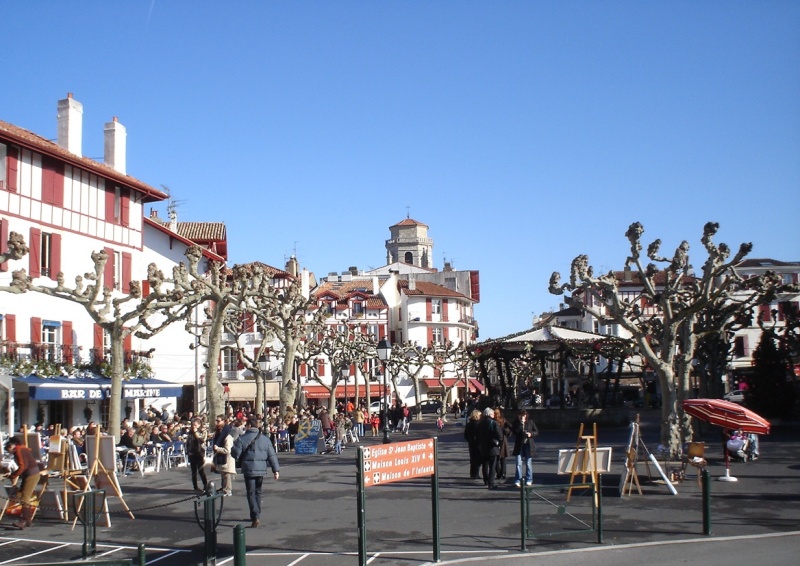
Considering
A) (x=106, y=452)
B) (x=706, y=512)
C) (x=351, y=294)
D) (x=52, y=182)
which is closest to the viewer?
(x=706, y=512)

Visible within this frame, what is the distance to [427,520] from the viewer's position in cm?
1403

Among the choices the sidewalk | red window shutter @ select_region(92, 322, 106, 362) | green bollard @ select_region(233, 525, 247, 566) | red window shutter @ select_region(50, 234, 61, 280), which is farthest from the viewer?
red window shutter @ select_region(92, 322, 106, 362)

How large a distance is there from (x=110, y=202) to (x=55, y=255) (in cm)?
445

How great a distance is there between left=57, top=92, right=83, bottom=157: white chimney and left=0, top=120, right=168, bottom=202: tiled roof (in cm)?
43

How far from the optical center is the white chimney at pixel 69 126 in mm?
36438

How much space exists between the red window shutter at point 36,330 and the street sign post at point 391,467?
82.5ft

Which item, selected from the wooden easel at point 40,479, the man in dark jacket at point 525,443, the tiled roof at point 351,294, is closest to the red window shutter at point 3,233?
the wooden easel at point 40,479

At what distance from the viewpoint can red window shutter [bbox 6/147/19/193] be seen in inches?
1215

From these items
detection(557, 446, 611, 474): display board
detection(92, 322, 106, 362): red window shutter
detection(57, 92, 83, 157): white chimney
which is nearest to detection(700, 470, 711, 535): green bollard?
detection(557, 446, 611, 474): display board

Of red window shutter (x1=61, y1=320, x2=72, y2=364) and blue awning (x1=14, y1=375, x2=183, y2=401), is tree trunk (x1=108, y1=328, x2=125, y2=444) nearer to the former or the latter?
blue awning (x1=14, y1=375, x2=183, y2=401)

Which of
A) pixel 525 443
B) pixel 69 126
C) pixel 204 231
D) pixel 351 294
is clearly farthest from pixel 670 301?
pixel 351 294

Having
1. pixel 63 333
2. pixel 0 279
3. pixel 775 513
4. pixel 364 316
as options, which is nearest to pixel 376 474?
pixel 775 513

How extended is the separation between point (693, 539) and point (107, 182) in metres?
30.4

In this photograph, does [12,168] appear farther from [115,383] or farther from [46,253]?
[115,383]
